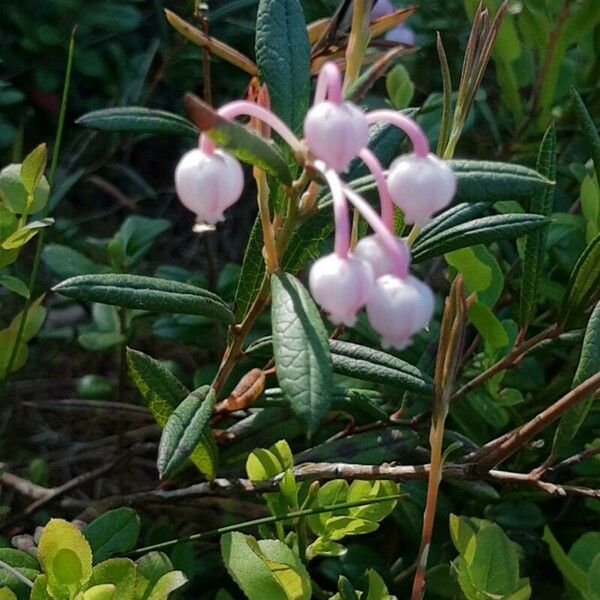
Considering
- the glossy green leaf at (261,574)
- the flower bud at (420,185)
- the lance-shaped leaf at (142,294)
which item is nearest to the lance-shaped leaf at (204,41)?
the lance-shaped leaf at (142,294)

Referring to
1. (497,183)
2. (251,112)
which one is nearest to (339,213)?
(251,112)

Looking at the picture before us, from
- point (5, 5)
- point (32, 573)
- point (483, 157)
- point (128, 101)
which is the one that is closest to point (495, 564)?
point (32, 573)

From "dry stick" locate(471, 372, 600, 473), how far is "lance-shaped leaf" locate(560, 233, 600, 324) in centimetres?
20

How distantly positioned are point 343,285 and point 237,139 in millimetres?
139

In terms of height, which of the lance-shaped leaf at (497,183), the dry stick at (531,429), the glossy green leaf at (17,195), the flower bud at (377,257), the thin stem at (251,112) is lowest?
the dry stick at (531,429)

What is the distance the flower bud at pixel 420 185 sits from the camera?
721 millimetres

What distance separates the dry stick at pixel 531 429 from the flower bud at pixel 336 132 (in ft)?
0.97

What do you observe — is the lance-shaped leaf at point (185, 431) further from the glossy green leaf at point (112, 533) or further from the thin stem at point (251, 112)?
the thin stem at point (251, 112)

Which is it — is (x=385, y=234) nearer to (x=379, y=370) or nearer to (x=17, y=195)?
(x=379, y=370)

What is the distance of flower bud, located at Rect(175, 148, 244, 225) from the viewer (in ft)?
2.38

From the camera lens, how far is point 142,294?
0.92 m

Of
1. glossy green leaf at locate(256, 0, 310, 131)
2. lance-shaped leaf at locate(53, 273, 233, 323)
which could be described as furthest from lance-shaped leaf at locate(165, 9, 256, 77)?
lance-shaped leaf at locate(53, 273, 233, 323)

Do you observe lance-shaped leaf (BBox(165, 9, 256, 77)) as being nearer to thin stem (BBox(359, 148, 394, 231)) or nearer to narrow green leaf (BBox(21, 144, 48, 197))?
narrow green leaf (BBox(21, 144, 48, 197))

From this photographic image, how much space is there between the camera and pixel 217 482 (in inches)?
41.3
